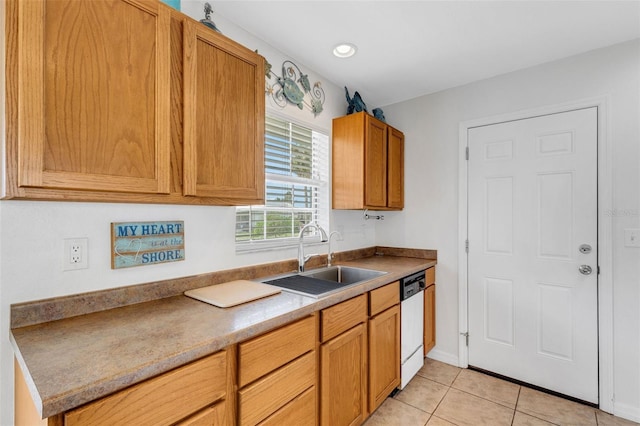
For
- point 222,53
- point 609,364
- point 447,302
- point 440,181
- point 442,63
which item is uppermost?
point 442,63

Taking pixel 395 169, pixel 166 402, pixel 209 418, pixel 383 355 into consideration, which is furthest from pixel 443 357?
pixel 166 402

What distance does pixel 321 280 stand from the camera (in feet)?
6.36

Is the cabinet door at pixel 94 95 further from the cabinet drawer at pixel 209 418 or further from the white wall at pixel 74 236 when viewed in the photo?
the cabinet drawer at pixel 209 418

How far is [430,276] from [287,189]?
59.0 inches

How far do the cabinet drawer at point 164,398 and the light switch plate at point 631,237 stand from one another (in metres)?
2.56

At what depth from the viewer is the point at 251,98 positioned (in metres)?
1.54

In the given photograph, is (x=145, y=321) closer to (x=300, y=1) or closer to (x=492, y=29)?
(x=300, y=1)

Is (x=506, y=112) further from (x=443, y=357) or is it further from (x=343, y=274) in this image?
(x=443, y=357)

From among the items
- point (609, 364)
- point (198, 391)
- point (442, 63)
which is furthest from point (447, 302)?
point (198, 391)

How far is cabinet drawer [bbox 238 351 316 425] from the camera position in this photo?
112 centimetres

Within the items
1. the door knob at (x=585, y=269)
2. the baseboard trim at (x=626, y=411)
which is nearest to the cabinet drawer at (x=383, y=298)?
the door knob at (x=585, y=269)

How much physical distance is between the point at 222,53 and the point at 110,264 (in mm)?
1096

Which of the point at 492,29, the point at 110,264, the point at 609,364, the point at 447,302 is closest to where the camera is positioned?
the point at 110,264

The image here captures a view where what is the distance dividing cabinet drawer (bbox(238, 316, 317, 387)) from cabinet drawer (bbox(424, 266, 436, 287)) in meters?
1.47
